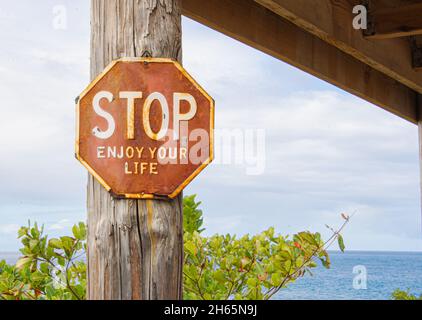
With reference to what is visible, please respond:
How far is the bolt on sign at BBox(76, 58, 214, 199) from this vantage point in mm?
1826

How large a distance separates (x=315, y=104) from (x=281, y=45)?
146ft

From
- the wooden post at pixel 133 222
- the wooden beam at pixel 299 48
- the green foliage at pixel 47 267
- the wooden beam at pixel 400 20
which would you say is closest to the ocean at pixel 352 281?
the wooden beam at pixel 299 48

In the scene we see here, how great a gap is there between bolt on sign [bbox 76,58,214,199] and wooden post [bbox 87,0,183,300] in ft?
0.15

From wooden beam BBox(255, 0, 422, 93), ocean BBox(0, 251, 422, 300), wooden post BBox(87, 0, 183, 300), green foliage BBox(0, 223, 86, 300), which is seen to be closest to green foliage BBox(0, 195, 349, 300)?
green foliage BBox(0, 223, 86, 300)

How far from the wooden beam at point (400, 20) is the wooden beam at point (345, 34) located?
0.48 ft

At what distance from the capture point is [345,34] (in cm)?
372

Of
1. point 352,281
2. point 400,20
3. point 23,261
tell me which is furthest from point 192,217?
point 352,281

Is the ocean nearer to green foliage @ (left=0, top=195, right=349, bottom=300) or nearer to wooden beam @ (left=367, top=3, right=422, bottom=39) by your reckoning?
green foliage @ (left=0, top=195, right=349, bottom=300)

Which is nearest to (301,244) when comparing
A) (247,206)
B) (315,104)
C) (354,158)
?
(247,206)

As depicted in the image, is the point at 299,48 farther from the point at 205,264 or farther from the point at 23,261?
the point at 23,261

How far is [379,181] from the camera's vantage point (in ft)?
147

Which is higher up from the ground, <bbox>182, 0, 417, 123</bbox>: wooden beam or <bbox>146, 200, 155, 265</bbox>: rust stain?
<bbox>182, 0, 417, 123</bbox>: wooden beam
